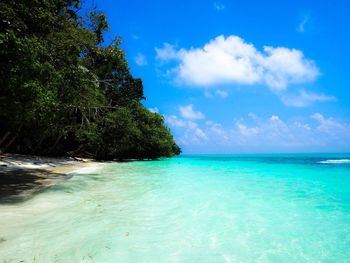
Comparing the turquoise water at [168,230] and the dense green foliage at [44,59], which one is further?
the dense green foliage at [44,59]

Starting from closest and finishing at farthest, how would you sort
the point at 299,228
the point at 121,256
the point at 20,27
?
the point at 121,256 < the point at 299,228 < the point at 20,27

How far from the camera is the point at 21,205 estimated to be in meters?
6.55

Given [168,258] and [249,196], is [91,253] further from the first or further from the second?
[249,196]

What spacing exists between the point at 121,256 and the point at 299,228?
12.0 ft

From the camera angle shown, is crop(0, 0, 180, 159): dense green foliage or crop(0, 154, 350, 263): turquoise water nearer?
crop(0, 154, 350, 263): turquoise water

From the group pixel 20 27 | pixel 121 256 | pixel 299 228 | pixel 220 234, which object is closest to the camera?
pixel 121 256

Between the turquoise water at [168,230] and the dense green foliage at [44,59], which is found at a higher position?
the dense green foliage at [44,59]

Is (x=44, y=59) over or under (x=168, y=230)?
over

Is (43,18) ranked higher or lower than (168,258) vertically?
higher

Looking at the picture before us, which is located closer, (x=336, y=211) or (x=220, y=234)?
(x=220, y=234)

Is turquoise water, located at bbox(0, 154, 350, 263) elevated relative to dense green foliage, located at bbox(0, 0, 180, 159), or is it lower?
lower

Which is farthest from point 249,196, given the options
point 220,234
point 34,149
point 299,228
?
point 34,149

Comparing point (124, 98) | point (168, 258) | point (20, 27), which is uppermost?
point (124, 98)

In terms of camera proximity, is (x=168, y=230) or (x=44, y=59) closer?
(x=168, y=230)
